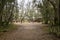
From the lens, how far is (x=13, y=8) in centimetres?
1447

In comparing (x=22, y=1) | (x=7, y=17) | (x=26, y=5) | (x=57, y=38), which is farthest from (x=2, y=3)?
(x=26, y=5)

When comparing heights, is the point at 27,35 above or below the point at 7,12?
below

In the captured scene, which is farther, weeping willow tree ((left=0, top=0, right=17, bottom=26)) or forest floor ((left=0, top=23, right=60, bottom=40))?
weeping willow tree ((left=0, top=0, right=17, bottom=26))

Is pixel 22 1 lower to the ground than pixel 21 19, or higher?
higher

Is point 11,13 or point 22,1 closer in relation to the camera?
point 11,13

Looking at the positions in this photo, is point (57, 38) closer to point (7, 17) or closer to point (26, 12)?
point (7, 17)

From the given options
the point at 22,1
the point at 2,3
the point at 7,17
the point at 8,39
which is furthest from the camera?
the point at 22,1

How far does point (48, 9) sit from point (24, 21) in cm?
980

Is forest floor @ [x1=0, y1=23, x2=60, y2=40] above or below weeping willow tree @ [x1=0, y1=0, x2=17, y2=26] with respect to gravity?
below

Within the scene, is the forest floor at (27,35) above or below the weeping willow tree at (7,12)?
below

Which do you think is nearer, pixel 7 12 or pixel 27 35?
pixel 27 35

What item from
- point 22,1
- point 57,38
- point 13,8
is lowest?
point 57,38

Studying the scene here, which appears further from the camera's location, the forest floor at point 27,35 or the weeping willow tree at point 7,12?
the weeping willow tree at point 7,12

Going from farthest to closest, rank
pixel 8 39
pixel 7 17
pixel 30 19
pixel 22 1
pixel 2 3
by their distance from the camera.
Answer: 1. pixel 30 19
2. pixel 22 1
3. pixel 7 17
4. pixel 2 3
5. pixel 8 39
